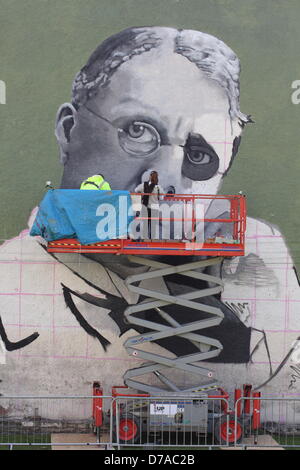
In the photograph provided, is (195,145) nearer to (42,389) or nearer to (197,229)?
(197,229)

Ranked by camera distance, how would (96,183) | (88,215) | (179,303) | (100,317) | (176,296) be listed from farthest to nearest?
(100,317) → (176,296) → (179,303) → (96,183) → (88,215)

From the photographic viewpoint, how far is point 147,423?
37.3ft

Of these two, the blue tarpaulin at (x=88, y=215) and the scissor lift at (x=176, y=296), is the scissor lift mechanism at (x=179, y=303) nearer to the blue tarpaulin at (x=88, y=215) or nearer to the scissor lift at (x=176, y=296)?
the scissor lift at (x=176, y=296)

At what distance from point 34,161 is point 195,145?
9.64 feet

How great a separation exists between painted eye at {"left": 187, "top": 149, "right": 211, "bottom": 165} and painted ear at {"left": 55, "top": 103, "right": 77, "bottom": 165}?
219 cm

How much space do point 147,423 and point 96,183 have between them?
13.5 feet

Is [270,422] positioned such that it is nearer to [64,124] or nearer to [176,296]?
[176,296]

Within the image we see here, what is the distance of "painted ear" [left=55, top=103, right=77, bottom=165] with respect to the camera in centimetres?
1229

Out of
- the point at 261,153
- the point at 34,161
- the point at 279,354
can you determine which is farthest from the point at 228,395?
the point at 34,161

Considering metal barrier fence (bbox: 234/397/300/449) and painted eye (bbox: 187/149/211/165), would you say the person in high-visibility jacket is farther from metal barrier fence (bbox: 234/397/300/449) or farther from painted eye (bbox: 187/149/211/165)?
metal barrier fence (bbox: 234/397/300/449)

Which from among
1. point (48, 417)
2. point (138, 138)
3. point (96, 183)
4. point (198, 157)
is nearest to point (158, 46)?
point (138, 138)

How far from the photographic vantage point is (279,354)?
12359 mm

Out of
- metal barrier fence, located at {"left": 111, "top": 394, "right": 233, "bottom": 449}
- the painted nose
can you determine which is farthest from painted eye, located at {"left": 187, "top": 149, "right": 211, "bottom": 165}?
metal barrier fence, located at {"left": 111, "top": 394, "right": 233, "bottom": 449}

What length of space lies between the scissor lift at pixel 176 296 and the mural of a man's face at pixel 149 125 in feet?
2.60
